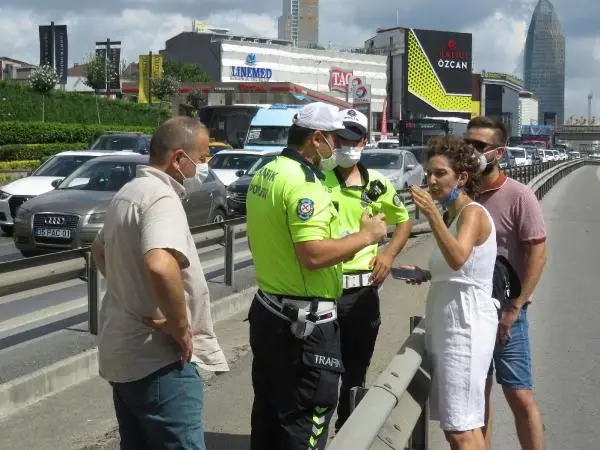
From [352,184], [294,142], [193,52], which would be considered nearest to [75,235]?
[352,184]

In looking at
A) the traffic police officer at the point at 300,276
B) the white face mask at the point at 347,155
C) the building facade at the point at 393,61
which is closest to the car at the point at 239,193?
the white face mask at the point at 347,155

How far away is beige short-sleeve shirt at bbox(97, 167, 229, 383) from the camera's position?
3.45 meters

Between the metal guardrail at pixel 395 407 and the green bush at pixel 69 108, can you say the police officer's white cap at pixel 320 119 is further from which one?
the green bush at pixel 69 108

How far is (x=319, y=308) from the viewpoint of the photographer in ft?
13.5

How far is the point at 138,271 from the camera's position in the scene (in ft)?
11.5

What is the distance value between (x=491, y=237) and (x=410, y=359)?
671mm

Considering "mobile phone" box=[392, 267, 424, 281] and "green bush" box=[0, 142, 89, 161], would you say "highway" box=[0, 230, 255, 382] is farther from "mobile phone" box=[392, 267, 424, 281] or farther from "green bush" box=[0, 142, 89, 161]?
"green bush" box=[0, 142, 89, 161]

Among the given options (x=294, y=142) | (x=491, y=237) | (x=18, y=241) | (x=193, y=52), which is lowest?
(x=18, y=241)

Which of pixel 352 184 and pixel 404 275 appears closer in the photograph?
pixel 404 275

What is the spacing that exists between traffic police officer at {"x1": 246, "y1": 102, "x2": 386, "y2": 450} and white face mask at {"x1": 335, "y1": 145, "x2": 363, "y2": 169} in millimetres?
595

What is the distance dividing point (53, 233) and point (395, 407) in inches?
398

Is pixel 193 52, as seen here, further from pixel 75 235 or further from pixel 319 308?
pixel 319 308

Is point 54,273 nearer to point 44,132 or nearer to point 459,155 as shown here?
point 459,155

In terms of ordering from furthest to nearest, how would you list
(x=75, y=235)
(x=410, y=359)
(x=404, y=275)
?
(x=75, y=235)
(x=404, y=275)
(x=410, y=359)
